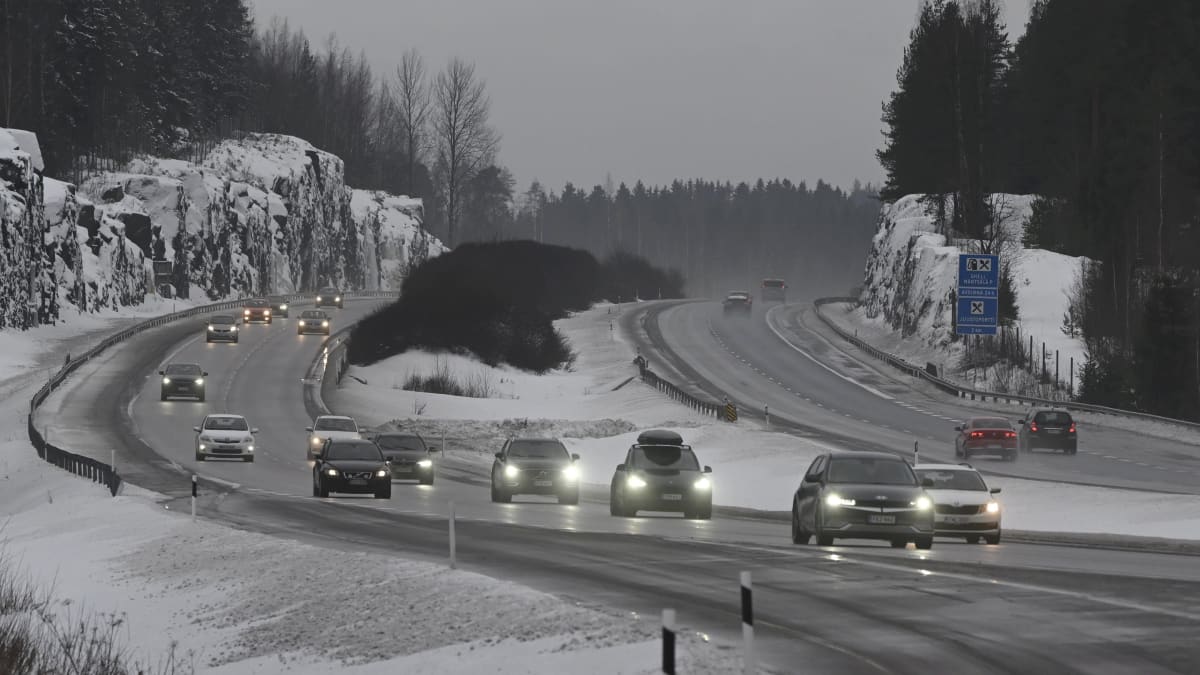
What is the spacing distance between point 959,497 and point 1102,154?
6366cm

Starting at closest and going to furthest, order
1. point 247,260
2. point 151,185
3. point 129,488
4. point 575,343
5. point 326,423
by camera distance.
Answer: point 129,488
point 326,423
point 575,343
point 151,185
point 247,260

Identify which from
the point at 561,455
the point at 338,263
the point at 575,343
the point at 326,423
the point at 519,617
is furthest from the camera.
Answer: the point at 338,263

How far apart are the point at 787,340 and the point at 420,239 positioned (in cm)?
8011

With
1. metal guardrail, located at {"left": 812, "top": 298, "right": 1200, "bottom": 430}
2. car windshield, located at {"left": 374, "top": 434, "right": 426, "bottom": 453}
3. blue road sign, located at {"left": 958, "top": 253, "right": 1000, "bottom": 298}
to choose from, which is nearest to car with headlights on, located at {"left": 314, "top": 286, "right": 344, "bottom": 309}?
metal guardrail, located at {"left": 812, "top": 298, "right": 1200, "bottom": 430}

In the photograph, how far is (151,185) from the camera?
137 meters

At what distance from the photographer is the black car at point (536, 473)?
38594mm

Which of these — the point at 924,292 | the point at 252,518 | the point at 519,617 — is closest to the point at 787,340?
the point at 924,292

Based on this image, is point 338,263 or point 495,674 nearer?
point 495,674

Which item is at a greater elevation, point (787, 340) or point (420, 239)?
point (420, 239)

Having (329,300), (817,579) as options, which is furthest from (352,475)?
(329,300)

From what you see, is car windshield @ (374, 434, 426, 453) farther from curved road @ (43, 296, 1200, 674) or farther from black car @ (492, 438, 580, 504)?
black car @ (492, 438, 580, 504)

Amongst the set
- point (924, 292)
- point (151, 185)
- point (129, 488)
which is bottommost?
point (129, 488)

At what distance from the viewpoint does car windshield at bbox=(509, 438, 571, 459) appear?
39.2 metres

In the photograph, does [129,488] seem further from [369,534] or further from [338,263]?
[338,263]
